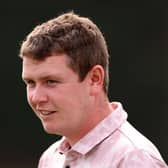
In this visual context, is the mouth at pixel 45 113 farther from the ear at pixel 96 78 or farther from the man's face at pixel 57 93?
the ear at pixel 96 78

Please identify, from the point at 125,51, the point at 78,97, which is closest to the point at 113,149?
the point at 78,97

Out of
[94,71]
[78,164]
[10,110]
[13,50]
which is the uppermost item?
[94,71]

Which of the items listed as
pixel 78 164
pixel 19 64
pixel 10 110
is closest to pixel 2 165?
pixel 10 110

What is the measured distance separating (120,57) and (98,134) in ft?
14.7

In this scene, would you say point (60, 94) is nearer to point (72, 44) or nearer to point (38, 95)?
point (38, 95)

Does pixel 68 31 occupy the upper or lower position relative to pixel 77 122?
upper

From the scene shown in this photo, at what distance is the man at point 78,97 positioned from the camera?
9.81ft

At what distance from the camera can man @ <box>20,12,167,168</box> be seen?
2.99 m

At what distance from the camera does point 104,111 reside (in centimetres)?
312

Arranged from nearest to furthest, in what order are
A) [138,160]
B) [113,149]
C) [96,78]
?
[138,160] → [113,149] → [96,78]

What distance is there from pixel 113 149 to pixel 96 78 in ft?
1.01

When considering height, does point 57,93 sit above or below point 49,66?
below

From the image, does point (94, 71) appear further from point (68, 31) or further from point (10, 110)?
point (10, 110)

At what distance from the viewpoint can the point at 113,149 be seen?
2.99 m
